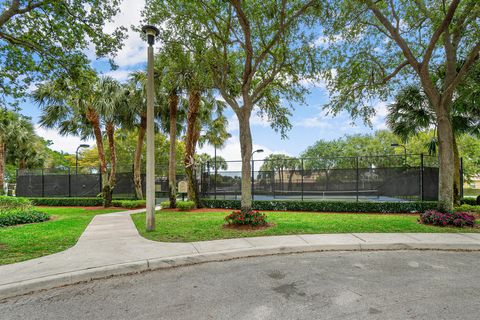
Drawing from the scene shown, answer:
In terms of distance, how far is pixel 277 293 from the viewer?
3668mm

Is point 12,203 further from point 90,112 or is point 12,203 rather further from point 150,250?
point 150,250

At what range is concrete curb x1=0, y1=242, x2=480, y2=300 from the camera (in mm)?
3863

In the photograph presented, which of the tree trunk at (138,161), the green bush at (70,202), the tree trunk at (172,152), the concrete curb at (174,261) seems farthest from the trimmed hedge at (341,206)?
the green bush at (70,202)

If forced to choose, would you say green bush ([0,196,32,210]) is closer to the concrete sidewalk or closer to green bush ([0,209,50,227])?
green bush ([0,209,50,227])

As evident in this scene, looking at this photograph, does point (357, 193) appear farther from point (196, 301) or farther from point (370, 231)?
point (196, 301)

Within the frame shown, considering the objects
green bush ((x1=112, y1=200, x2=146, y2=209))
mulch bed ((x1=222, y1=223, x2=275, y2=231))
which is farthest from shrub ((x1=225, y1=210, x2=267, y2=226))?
green bush ((x1=112, y1=200, x2=146, y2=209))

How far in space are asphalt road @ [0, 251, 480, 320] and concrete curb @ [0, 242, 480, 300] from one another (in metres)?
0.18

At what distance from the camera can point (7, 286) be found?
3.73m

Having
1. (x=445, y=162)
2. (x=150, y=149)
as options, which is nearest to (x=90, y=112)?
(x=150, y=149)

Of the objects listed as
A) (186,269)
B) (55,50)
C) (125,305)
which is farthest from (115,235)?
(55,50)

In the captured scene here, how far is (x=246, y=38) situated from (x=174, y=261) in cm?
660

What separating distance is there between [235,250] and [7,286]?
372 cm

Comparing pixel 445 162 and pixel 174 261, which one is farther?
pixel 445 162

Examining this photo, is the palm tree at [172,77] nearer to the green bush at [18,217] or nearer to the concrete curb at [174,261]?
the green bush at [18,217]
